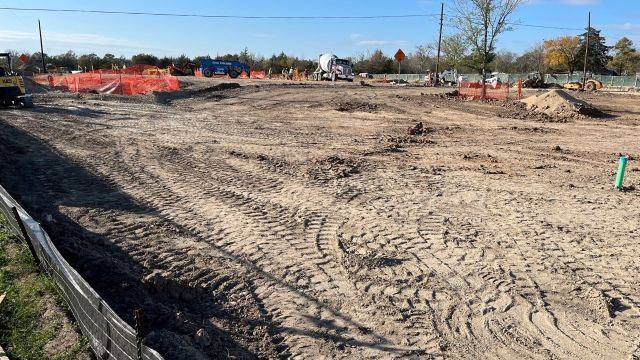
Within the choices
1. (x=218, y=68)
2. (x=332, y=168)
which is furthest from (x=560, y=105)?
(x=218, y=68)

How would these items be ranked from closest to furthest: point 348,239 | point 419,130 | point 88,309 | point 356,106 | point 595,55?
point 88,309 < point 348,239 < point 419,130 < point 356,106 < point 595,55

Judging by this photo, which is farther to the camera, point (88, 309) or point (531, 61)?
point (531, 61)

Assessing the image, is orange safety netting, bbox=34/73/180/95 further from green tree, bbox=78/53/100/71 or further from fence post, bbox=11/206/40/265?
green tree, bbox=78/53/100/71

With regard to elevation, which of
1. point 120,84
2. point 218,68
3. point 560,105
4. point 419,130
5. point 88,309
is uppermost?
point 218,68

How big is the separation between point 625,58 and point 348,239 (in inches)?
3277

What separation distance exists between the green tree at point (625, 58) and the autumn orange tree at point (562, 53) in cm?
568

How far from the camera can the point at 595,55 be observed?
79250mm

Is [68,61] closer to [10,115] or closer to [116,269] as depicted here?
[10,115]

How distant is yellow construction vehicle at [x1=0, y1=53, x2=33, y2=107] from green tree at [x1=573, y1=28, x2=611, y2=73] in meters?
79.6

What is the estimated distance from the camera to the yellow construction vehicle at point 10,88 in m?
20.7

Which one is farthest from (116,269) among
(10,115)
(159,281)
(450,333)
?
(10,115)

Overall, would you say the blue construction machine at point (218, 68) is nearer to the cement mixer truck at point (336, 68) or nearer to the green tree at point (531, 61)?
the cement mixer truck at point (336, 68)

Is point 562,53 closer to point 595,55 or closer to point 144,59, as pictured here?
point 595,55

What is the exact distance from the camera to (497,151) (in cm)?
→ 1311
